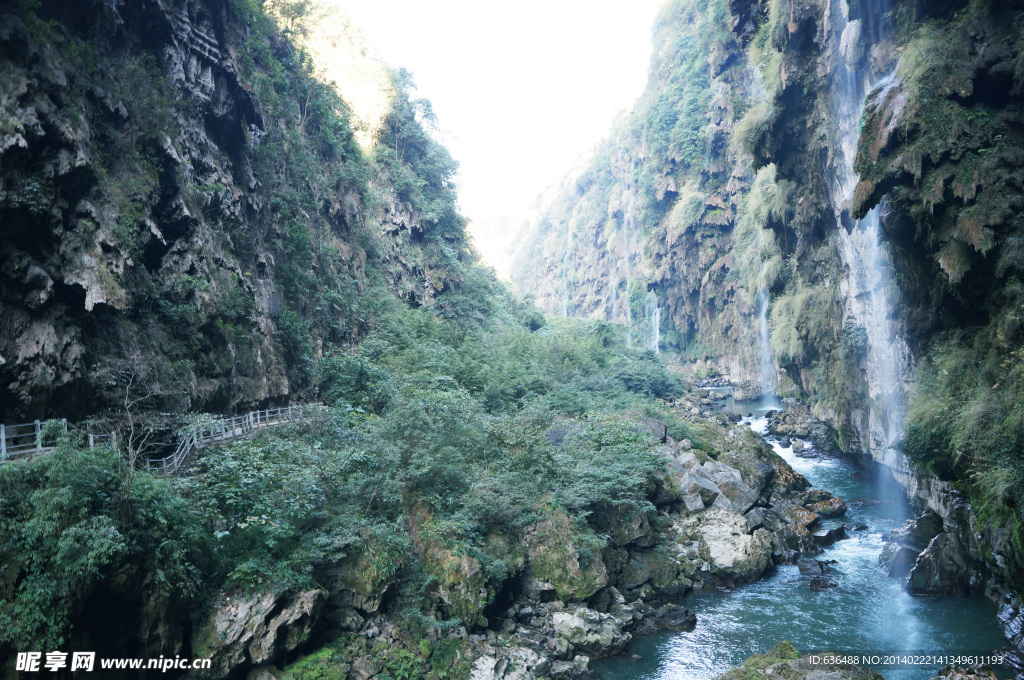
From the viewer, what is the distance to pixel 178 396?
523 inches

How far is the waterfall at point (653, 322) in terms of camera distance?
65688 millimetres

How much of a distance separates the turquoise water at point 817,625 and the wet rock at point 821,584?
0.56 feet

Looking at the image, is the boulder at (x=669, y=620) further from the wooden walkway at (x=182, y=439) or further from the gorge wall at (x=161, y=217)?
the gorge wall at (x=161, y=217)

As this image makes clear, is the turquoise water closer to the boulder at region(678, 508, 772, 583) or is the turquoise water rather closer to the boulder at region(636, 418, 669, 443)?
the boulder at region(678, 508, 772, 583)

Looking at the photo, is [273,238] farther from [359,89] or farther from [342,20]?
[342,20]

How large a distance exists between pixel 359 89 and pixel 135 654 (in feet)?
119

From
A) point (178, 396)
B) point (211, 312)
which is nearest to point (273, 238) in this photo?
point (211, 312)

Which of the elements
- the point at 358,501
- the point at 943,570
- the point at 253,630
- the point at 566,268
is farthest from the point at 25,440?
the point at 566,268

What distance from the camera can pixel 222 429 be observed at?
1356 centimetres

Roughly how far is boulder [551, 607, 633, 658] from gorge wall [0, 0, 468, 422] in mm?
10714

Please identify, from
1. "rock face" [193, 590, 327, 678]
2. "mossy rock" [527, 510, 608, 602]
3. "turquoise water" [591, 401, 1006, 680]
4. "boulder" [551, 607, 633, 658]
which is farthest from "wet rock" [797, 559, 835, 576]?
"rock face" [193, 590, 327, 678]

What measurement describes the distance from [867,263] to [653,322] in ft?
157

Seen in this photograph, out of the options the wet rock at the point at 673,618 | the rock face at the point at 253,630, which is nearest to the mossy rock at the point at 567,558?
the wet rock at the point at 673,618

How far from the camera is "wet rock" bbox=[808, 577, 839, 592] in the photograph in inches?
621
